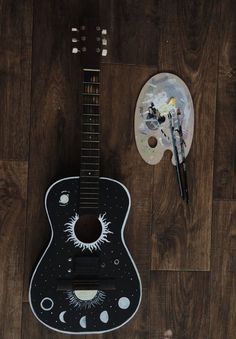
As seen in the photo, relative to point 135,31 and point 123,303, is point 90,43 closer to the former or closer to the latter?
point 135,31

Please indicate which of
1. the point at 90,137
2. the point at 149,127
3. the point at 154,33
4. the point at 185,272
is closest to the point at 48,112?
the point at 90,137

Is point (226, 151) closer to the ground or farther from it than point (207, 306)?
farther from it

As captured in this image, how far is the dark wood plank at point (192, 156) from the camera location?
56.6 inches

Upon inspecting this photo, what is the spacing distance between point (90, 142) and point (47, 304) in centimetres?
50

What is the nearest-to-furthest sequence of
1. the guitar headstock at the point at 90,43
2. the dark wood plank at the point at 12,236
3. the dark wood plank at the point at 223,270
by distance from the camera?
the guitar headstock at the point at 90,43 < the dark wood plank at the point at 12,236 < the dark wood plank at the point at 223,270

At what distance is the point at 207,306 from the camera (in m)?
1.48

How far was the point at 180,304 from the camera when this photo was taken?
1.47 meters

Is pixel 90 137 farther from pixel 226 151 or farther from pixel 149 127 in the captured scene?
pixel 226 151

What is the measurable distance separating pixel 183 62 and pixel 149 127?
9.5 inches

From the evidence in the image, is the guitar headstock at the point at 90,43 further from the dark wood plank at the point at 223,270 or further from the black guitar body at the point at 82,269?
the dark wood plank at the point at 223,270

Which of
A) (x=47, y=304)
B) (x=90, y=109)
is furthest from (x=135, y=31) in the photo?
(x=47, y=304)

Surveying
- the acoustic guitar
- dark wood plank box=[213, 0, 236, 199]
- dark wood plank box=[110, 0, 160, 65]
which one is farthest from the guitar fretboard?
dark wood plank box=[213, 0, 236, 199]

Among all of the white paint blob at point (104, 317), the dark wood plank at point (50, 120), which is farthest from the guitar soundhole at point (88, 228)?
the white paint blob at point (104, 317)

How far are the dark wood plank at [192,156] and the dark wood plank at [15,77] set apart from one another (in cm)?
42
